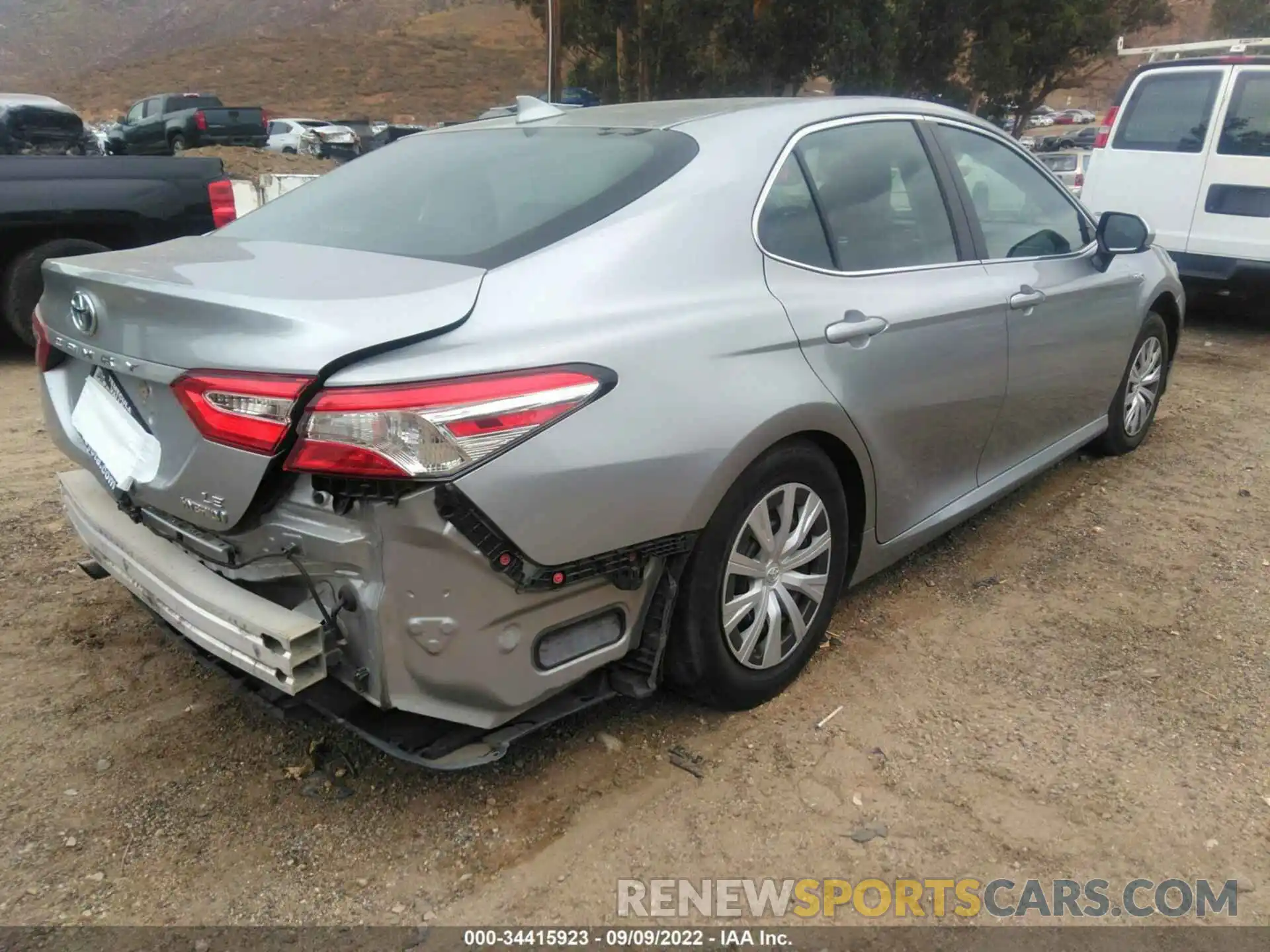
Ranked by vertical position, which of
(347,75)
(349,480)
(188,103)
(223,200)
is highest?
(349,480)

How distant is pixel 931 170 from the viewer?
3348mm

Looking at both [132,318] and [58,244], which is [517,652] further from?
[58,244]

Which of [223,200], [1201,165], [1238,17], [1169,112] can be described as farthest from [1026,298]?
[1238,17]

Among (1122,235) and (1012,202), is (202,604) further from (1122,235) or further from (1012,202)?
(1122,235)

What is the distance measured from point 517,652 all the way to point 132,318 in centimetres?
114

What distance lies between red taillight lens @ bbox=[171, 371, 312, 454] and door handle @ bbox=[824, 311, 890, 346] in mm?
1431

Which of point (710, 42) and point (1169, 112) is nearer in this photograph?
point (1169, 112)

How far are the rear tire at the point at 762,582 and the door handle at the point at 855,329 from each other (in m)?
0.31

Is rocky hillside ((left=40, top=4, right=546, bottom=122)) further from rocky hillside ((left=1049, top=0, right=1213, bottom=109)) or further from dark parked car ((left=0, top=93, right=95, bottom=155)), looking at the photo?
dark parked car ((left=0, top=93, right=95, bottom=155))

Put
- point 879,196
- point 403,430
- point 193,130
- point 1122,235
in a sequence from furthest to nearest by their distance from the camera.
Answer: point 193,130 < point 1122,235 < point 879,196 < point 403,430

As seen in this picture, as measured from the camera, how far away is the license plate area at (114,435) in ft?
7.43

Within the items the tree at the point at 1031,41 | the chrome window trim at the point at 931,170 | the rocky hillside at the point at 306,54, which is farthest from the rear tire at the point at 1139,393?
the rocky hillside at the point at 306,54

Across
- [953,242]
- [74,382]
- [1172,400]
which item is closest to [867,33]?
[1172,400]

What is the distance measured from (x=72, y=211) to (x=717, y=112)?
5.11 metres
